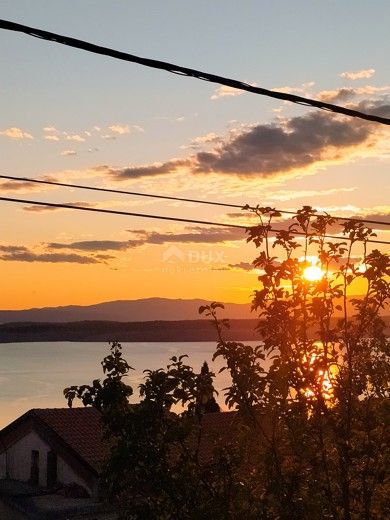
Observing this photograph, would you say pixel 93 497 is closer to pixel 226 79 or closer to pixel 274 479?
pixel 274 479

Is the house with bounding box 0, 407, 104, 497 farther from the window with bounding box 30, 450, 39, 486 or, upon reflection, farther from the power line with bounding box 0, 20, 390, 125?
the power line with bounding box 0, 20, 390, 125

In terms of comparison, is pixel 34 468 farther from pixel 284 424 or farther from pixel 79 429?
pixel 284 424

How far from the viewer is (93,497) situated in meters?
31.2

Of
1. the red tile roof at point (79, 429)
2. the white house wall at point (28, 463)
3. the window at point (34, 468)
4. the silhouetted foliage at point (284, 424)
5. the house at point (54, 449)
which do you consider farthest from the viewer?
the window at point (34, 468)

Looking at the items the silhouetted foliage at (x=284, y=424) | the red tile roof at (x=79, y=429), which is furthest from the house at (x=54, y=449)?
the silhouetted foliage at (x=284, y=424)

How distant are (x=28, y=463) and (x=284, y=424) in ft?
94.9

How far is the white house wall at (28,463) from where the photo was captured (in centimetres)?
3291

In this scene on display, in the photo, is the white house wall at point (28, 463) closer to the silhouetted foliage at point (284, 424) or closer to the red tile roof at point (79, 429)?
the red tile roof at point (79, 429)

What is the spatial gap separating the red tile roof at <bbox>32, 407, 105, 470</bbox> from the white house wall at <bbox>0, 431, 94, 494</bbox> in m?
0.96

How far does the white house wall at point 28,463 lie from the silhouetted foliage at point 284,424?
23.1m

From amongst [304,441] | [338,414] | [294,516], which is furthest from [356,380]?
[294,516]

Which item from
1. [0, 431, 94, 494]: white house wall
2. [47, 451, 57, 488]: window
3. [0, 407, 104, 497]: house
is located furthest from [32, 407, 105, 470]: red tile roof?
[47, 451, 57, 488]: window

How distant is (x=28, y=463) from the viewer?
118 feet

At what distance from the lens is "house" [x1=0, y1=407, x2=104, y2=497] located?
106ft
